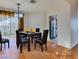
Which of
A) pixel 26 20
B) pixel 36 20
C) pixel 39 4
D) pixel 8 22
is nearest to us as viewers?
pixel 39 4

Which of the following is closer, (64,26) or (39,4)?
(64,26)

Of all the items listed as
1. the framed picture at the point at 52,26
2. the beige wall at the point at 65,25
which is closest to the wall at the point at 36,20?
the framed picture at the point at 52,26

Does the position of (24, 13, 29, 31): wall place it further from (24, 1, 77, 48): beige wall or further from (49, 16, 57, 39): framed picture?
(24, 1, 77, 48): beige wall

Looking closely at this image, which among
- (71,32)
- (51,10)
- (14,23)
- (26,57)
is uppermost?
(51,10)

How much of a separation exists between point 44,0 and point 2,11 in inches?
190

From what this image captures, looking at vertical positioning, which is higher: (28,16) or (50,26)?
(28,16)

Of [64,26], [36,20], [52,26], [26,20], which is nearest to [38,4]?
[64,26]

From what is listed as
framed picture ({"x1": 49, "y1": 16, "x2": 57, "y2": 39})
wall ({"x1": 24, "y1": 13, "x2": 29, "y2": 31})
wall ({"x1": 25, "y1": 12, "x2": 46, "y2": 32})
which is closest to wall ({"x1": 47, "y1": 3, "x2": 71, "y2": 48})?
framed picture ({"x1": 49, "y1": 16, "x2": 57, "y2": 39})

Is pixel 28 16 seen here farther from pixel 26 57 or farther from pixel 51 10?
pixel 26 57

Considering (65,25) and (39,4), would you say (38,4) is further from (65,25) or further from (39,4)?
(65,25)

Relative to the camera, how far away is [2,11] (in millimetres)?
9586

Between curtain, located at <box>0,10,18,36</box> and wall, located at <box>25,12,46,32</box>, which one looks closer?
wall, located at <box>25,12,46,32</box>

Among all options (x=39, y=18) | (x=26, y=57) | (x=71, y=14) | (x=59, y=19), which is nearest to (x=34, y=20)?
(x=39, y=18)

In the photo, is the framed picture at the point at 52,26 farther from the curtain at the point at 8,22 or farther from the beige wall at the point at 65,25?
the curtain at the point at 8,22
